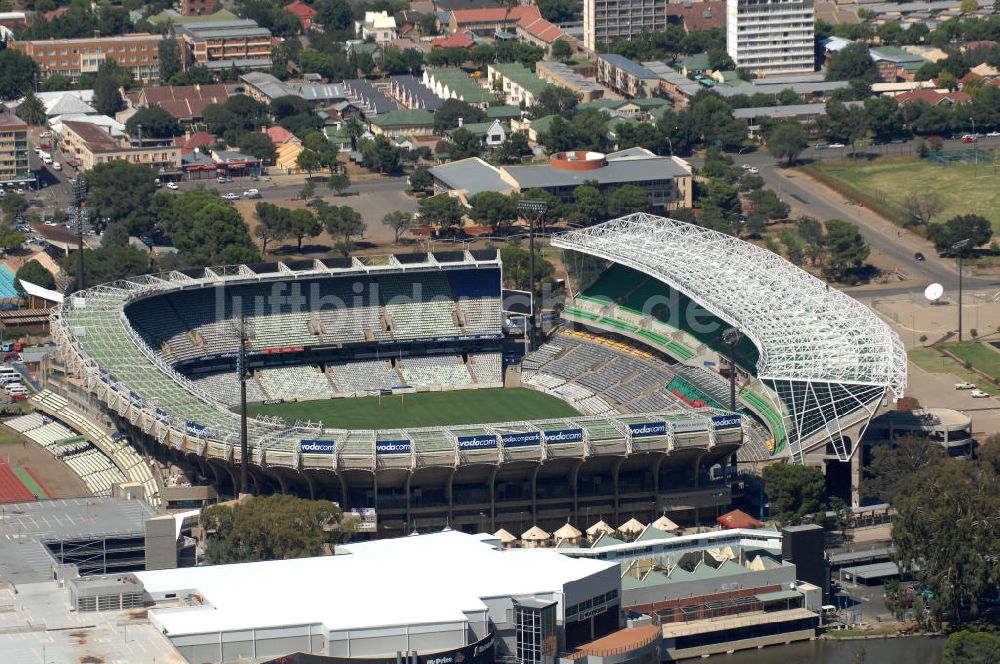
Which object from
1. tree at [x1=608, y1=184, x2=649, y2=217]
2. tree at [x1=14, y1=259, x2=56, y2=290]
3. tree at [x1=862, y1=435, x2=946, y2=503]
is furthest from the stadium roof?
tree at [x1=608, y1=184, x2=649, y2=217]

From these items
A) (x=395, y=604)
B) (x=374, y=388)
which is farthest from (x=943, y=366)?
(x=395, y=604)

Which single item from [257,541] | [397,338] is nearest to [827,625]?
[257,541]

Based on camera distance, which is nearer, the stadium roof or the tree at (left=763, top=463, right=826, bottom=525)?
the stadium roof

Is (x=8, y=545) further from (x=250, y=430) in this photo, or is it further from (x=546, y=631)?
(x=546, y=631)

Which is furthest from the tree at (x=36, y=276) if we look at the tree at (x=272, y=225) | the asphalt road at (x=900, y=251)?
the asphalt road at (x=900, y=251)

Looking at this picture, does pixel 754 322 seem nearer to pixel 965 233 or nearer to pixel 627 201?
pixel 965 233

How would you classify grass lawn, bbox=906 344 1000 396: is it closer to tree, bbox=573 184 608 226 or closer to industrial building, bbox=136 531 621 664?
tree, bbox=573 184 608 226
